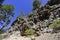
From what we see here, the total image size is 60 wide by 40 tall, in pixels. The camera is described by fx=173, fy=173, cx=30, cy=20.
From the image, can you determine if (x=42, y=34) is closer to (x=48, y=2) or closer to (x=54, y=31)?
(x=54, y=31)

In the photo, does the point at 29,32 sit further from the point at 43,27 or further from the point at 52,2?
the point at 52,2

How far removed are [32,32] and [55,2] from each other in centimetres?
1206

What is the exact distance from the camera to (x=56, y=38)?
17969mm

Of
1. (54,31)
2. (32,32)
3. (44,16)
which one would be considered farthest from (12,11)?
(54,31)

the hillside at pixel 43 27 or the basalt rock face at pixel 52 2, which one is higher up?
the basalt rock face at pixel 52 2

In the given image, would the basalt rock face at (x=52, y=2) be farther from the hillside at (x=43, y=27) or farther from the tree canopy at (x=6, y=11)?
the tree canopy at (x=6, y=11)

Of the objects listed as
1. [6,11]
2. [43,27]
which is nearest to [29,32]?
[43,27]

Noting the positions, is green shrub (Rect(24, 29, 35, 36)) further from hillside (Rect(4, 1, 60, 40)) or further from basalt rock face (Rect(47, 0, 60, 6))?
basalt rock face (Rect(47, 0, 60, 6))

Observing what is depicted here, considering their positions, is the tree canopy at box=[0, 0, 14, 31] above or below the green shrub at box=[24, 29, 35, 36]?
above

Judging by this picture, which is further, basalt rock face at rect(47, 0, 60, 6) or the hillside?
basalt rock face at rect(47, 0, 60, 6)

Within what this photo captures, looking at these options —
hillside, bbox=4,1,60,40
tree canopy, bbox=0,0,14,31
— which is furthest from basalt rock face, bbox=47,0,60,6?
tree canopy, bbox=0,0,14,31

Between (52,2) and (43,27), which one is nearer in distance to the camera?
(43,27)

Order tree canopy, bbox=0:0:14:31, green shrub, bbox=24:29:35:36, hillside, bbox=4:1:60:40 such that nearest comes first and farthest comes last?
hillside, bbox=4:1:60:40, green shrub, bbox=24:29:35:36, tree canopy, bbox=0:0:14:31

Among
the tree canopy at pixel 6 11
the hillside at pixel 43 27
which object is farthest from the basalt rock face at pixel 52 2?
the tree canopy at pixel 6 11
